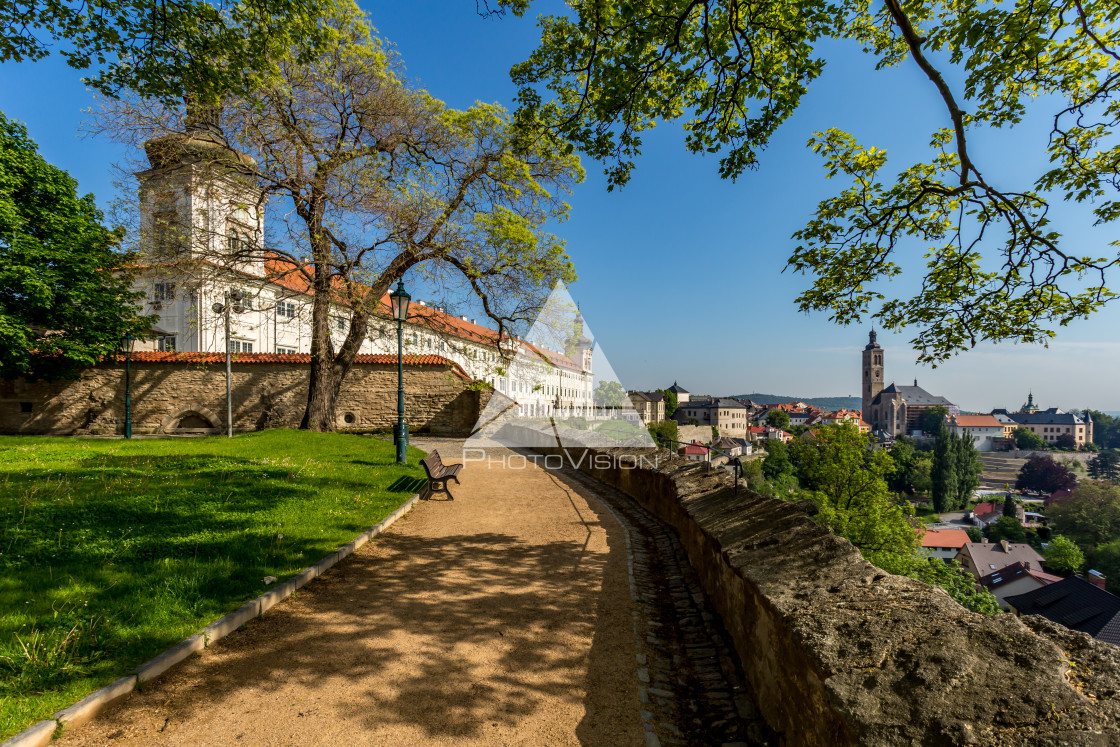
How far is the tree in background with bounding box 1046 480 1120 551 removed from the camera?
51906 mm

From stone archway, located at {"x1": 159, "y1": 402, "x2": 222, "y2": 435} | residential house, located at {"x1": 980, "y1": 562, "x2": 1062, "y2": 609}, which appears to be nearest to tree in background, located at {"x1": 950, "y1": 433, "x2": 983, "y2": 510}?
residential house, located at {"x1": 980, "y1": 562, "x2": 1062, "y2": 609}

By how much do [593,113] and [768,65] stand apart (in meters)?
2.00

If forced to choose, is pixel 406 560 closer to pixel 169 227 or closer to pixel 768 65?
pixel 768 65

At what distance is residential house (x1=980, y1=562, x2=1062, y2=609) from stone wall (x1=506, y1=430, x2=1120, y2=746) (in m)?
47.5

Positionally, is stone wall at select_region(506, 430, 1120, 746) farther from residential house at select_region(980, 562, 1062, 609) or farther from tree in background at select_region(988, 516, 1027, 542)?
tree in background at select_region(988, 516, 1027, 542)

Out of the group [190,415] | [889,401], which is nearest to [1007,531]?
[190,415]

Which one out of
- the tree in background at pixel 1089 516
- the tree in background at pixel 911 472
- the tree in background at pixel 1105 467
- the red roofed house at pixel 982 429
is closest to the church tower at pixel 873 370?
the red roofed house at pixel 982 429

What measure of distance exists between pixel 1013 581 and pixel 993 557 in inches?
306

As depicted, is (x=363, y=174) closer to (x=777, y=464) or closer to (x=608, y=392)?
(x=608, y=392)

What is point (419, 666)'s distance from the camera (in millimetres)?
3170

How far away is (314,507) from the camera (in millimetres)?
6523

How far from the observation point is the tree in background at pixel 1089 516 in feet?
170

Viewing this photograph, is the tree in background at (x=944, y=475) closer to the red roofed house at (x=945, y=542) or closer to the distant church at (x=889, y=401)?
the red roofed house at (x=945, y=542)

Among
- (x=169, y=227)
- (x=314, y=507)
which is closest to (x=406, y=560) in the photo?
(x=314, y=507)
